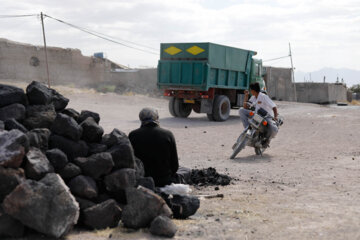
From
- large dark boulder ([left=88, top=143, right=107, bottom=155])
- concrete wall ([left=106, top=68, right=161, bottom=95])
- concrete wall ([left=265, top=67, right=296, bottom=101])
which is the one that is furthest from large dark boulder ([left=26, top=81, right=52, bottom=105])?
Answer: concrete wall ([left=265, top=67, right=296, bottom=101])

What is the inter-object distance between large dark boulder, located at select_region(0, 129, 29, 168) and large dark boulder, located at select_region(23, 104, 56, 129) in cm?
88

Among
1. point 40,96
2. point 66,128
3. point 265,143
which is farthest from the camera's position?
point 265,143

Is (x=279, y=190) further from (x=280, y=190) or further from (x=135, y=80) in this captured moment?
(x=135, y=80)

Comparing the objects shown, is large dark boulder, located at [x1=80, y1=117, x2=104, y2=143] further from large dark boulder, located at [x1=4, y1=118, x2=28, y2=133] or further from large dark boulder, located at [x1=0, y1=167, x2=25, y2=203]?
large dark boulder, located at [x1=0, y1=167, x2=25, y2=203]

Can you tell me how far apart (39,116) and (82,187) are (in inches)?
44.2

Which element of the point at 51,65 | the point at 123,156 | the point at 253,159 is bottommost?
the point at 253,159

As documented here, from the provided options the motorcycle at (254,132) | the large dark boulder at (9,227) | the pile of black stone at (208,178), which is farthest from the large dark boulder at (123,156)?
the motorcycle at (254,132)

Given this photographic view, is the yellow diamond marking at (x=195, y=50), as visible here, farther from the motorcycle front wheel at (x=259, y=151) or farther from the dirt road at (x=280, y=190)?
the motorcycle front wheel at (x=259, y=151)

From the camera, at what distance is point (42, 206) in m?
4.00

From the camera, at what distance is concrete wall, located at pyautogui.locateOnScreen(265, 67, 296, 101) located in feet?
128

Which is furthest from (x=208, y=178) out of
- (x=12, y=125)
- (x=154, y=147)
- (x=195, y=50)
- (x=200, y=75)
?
(x=195, y=50)

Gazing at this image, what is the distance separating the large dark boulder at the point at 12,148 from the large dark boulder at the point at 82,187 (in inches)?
24.4

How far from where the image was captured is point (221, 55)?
61.2ft

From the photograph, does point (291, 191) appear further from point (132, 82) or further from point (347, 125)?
point (132, 82)
